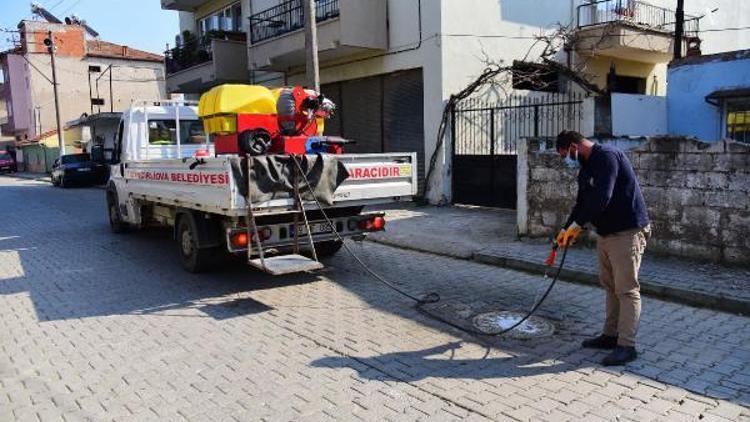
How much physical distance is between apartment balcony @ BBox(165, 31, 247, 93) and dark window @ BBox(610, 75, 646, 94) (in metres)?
12.4

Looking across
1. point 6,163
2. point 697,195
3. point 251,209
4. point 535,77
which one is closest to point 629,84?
point 535,77

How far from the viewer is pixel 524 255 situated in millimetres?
8039

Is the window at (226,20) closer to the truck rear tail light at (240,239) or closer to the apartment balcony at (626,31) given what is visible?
the apartment balcony at (626,31)

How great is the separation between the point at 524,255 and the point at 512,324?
275 centimetres

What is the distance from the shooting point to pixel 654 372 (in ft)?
14.1

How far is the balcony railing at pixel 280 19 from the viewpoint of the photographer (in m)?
16.2

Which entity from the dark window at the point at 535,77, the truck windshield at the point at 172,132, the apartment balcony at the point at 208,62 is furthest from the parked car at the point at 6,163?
the dark window at the point at 535,77

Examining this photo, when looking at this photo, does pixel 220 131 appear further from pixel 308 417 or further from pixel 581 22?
pixel 581 22

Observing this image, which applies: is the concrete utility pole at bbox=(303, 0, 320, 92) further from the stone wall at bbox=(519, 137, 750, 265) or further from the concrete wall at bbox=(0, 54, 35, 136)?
the concrete wall at bbox=(0, 54, 35, 136)

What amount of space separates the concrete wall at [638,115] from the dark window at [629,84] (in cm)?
388

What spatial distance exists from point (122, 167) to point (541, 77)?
35.0 ft

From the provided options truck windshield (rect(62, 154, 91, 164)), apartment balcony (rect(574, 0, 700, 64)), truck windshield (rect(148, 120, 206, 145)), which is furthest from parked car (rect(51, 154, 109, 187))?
apartment balcony (rect(574, 0, 700, 64))

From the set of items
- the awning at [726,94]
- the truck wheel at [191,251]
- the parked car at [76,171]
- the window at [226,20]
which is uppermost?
the window at [226,20]

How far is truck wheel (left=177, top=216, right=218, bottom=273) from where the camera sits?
741 centimetres
